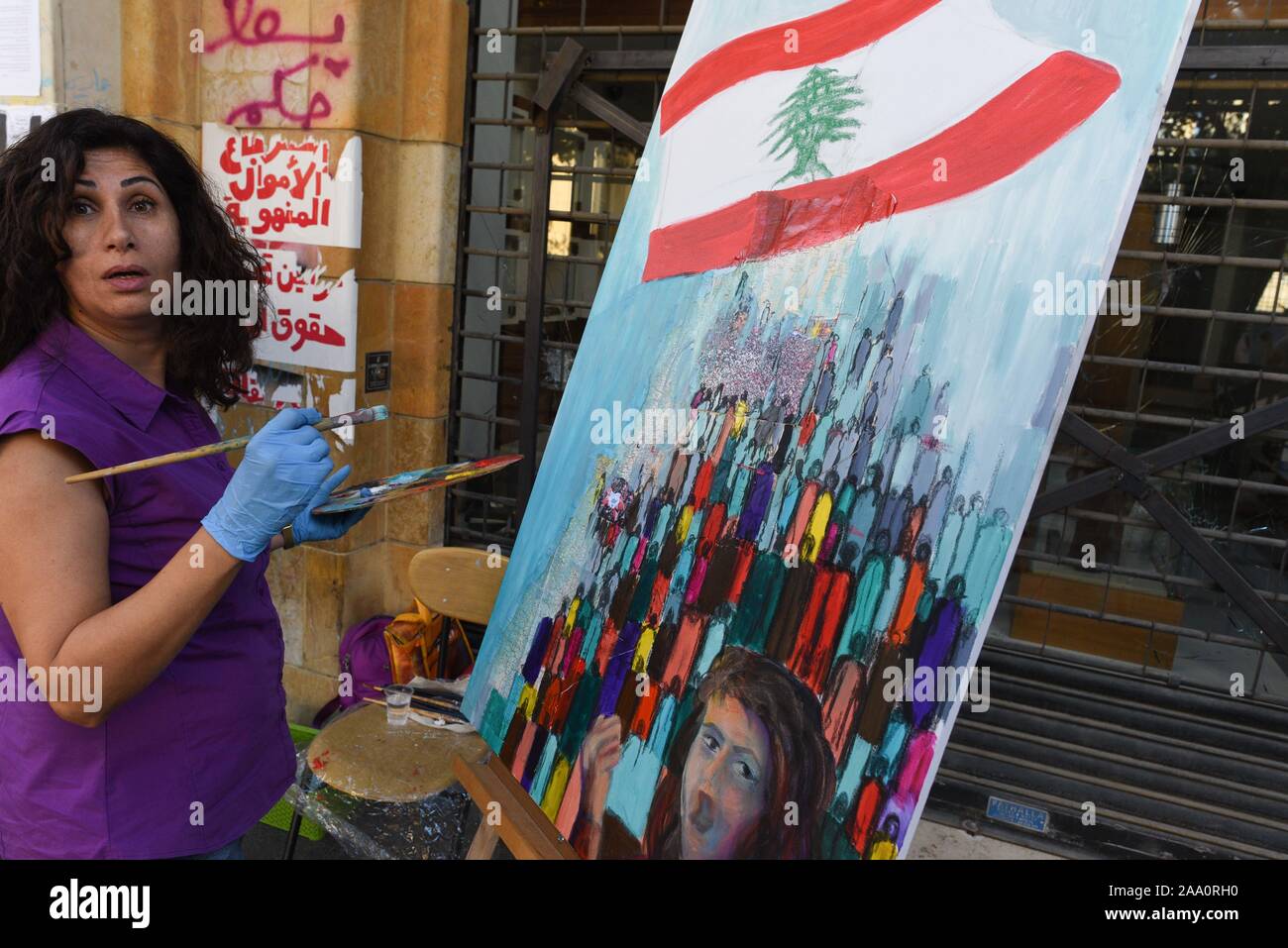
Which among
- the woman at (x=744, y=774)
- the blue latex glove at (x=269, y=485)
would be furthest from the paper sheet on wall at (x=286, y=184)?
the woman at (x=744, y=774)

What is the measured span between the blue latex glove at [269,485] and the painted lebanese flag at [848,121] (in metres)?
0.71

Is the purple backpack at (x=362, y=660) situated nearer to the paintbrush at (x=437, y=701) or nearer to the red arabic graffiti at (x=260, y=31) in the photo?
the paintbrush at (x=437, y=701)

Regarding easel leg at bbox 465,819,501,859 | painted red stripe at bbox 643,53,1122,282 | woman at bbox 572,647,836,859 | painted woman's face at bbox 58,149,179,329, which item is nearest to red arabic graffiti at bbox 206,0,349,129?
painted woman's face at bbox 58,149,179,329

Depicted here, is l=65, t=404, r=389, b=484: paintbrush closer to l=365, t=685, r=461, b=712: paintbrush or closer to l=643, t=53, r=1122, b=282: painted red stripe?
l=643, t=53, r=1122, b=282: painted red stripe

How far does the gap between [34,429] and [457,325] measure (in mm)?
2291

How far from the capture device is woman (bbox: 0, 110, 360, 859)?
48.9 inches

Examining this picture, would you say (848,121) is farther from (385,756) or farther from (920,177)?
(385,756)

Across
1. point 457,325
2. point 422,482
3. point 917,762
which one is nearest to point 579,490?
point 422,482

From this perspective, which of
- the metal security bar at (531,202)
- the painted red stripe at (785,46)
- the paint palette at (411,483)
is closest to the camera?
the painted red stripe at (785,46)

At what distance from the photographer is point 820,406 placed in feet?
4.46

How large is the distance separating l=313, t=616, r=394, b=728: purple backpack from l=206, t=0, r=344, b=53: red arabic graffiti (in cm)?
212

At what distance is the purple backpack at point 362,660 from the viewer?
10.9 feet
